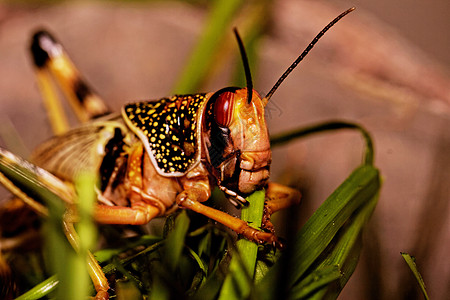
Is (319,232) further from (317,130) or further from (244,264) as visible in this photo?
(317,130)

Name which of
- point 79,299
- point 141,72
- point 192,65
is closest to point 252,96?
point 79,299

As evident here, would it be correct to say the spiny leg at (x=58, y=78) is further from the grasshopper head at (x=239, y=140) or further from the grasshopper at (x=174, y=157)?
the grasshopper head at (x=239, y=140)

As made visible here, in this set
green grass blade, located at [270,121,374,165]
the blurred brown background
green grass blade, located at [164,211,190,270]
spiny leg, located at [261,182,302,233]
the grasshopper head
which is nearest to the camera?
green grass blade, located at [164,211,190,270]

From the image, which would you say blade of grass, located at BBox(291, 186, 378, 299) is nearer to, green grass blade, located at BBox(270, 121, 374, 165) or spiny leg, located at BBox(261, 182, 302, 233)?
spiny leg, located at BBox(261, 182, 302, 233)

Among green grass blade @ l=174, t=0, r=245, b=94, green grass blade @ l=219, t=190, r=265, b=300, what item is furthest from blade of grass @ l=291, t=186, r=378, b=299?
green grass blade @ l=174, t=0, r=245, b=94

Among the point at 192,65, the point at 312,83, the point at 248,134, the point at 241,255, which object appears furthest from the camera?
the point at 312,83

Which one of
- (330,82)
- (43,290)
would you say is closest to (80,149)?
(43,290)

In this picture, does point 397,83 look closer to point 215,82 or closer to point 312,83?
point 312,83
